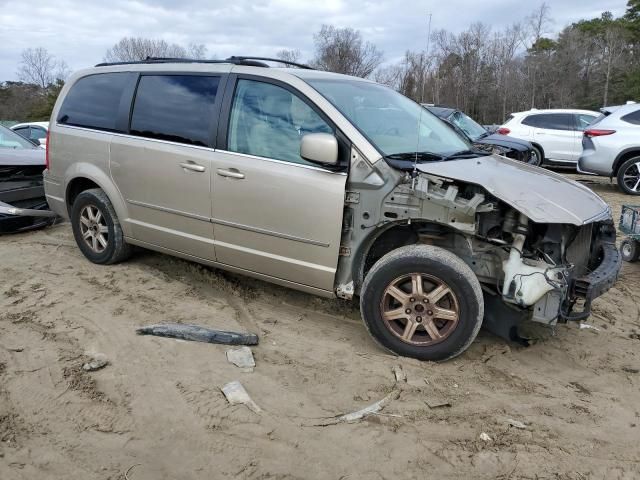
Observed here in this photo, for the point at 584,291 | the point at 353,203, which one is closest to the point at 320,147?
the point at 353,203

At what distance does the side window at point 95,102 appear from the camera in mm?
4891

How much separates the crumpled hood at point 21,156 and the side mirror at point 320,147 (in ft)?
15.7

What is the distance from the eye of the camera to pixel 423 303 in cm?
342

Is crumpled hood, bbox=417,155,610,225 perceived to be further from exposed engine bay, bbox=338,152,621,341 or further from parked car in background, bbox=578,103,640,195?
parked car in background, bbox=578,103,640,195

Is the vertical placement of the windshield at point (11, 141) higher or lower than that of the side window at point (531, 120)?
lower

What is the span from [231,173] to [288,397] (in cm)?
174

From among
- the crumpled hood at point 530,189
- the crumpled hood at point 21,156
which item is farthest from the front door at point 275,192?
the crumpled hood at point 21,156

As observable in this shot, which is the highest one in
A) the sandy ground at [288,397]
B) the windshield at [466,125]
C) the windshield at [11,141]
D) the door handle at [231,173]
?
the windshield at [466,125]

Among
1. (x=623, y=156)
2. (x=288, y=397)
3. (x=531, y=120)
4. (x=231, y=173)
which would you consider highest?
(x=531, y=120)

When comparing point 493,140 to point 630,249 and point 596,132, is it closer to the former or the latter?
Answer: point 596,132

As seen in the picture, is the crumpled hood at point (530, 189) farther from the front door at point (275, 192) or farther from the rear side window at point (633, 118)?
the rear side window at point (633, 118)

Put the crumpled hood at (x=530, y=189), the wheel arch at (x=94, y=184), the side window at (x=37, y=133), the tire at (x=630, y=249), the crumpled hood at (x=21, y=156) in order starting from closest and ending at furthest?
the crumpled hood at (x=530, y=189) → the wheel arch at (x=94, y=184) → the tire at (x=630, y=249) → the crumpled hood at (x=21, y=156) → the side window at (x=37, y=133)

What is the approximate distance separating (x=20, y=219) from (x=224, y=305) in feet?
12.2

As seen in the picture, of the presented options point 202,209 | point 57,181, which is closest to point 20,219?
point 57,181
